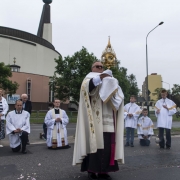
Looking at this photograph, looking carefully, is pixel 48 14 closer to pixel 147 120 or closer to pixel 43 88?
pixel 43 88

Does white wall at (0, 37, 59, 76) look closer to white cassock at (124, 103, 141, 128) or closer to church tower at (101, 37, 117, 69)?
white cassock at (124, 103, 141, 128)

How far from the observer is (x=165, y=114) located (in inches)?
347

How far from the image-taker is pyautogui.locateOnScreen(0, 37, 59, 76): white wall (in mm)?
59062

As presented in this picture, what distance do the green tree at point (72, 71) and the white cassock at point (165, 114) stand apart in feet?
76.4

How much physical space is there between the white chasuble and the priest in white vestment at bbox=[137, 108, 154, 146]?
4.94 meters

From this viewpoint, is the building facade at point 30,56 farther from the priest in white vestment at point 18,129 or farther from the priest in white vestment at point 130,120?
the priest in white vestment at point 18,129

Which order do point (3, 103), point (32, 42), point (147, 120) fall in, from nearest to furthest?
point (3, 103), point (147, 120), point (32, 42)

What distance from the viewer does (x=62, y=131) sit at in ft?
29.5

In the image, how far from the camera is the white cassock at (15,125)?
802cm

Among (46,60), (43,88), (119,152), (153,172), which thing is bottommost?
(153,172)

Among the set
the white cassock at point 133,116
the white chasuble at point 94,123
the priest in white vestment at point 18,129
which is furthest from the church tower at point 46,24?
the white chasuble at point 94,123

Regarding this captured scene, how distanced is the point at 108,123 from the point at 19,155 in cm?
362

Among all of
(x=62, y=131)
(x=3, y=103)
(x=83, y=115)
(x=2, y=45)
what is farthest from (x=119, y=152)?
(x=2, y=45)

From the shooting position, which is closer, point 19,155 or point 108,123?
point 108,123
